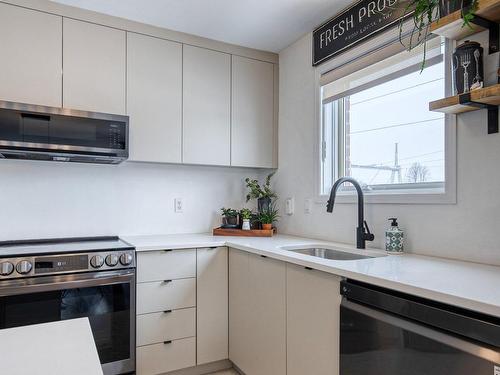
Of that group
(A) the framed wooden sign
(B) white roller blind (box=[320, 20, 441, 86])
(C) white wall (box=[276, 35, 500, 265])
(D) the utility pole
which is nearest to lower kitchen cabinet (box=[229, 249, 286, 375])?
(C) white wall (box=[276, 35, 500, 265])

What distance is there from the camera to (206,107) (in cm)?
277

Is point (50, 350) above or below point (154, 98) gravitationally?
below

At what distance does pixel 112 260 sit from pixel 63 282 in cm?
27

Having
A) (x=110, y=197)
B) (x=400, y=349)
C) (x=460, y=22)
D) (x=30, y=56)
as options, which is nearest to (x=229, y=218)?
(x=110, y=197)

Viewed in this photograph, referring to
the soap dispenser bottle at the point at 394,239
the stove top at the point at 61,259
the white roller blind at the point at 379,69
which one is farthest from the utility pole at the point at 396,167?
the stove top at the point at 61,259

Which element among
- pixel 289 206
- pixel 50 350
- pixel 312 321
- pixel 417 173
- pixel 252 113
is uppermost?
pixel 252 113

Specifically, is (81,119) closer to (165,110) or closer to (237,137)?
(165,110)

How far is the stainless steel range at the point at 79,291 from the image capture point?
1868 millimetres

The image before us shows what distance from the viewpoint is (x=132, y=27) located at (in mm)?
2506

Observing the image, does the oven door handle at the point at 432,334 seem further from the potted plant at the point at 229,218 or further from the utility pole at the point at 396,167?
the potted plant at the point at 229,218

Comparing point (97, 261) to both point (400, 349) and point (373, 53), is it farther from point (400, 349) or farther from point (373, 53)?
point (373, 53)

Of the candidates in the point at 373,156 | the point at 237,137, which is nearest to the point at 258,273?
the point at 373,156

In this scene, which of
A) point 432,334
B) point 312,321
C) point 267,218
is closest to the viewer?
point 432,334

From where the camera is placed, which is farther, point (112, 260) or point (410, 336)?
point (112, 260)
